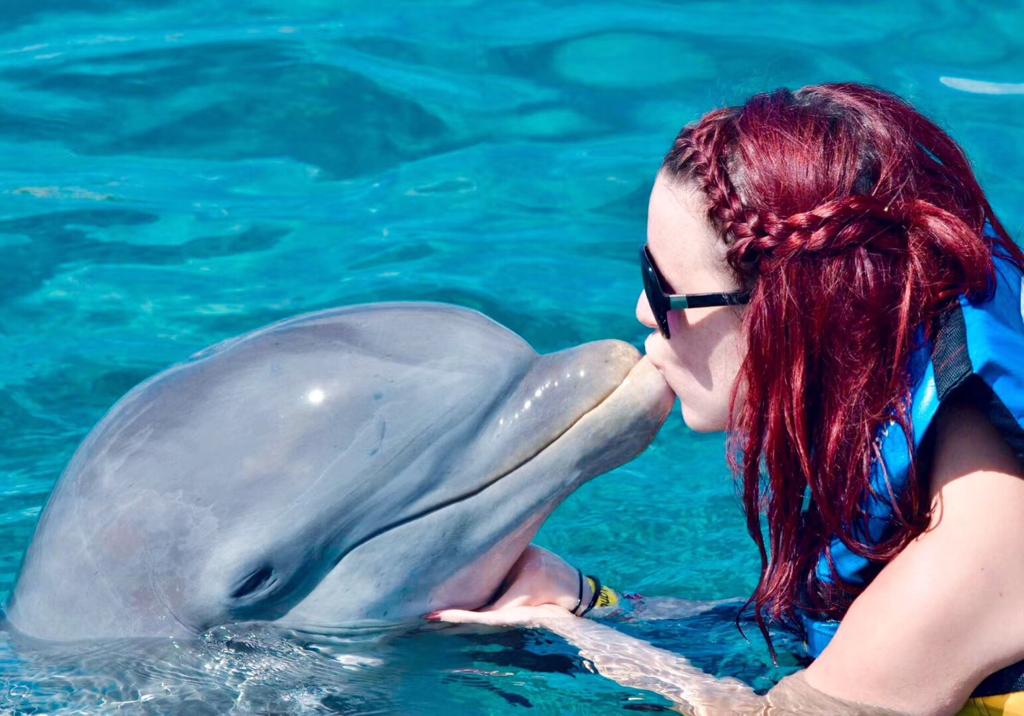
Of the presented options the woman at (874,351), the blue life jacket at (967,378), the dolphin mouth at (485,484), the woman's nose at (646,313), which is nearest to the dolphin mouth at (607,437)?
the dolphin mouth at (485,484)

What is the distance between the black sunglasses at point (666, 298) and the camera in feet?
13.3

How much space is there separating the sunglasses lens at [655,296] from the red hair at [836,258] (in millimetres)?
274

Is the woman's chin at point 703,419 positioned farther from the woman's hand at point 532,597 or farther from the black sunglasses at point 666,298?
the woman's hand at point 532,597

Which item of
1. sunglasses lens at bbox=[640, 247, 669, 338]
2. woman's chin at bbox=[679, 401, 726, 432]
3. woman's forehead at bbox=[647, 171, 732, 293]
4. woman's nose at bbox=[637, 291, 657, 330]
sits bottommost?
woman's chin at bbox=[679, 401, 726, 432]

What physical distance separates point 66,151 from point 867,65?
563cm

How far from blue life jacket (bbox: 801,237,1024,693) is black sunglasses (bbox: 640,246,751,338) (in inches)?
19.9

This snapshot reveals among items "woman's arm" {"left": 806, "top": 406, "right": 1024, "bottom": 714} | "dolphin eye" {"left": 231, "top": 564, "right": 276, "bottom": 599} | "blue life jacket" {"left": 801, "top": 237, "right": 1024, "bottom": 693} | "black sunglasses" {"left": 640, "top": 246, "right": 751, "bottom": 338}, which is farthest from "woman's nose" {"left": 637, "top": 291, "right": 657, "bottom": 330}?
"dolphin eye" {"left": 231, "top": 564, "right": 276, "bottom": 599}

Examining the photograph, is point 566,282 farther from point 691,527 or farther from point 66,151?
point 66,151

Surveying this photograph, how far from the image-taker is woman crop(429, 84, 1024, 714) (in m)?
3.78

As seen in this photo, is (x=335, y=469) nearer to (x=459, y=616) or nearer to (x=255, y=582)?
(x=255, y=582)

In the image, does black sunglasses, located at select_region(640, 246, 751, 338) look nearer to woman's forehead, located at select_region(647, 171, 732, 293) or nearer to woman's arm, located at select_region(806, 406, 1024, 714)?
woman's forehead, located at select_region(647, 171, 732, 293)

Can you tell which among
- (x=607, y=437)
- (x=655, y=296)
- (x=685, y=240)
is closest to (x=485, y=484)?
(x=607, y=437)

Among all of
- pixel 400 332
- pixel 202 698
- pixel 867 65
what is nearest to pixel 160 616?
pixel 202 698

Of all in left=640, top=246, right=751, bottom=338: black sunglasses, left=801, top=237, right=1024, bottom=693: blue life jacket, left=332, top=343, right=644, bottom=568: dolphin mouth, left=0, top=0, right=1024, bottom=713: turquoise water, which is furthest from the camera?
left=0, top=0, right=1024, bottom=713: turquoise water
